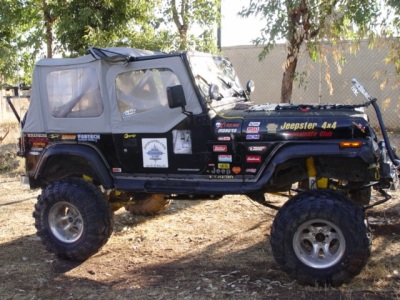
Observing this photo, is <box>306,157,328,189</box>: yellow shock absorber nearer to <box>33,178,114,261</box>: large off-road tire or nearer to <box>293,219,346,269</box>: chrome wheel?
<box>293,219,346,269</box>: chrome wheel

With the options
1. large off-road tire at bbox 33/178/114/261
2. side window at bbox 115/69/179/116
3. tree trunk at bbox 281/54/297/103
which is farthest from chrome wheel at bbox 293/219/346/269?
tree trunk at bbox 281/54/297/103

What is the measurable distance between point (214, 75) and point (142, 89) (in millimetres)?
869

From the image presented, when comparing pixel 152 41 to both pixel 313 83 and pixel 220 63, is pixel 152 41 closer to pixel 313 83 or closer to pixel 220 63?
pixel 220 63

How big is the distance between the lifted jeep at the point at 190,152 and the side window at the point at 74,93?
12mm

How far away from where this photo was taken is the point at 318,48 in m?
7.52

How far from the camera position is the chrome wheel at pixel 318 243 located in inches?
178

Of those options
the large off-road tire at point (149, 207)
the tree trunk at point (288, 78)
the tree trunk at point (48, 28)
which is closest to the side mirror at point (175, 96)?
the large off-road tire at point (149, 207)

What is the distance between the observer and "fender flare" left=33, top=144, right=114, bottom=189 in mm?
5414

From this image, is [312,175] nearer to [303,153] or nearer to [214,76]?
[303,153]

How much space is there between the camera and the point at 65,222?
5.66m

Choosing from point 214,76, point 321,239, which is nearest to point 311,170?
point 321,239

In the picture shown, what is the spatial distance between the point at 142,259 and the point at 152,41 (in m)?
4.16

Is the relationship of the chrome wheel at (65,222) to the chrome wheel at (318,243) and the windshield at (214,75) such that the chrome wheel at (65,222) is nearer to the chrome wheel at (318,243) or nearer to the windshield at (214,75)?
the windshield at (214,75)

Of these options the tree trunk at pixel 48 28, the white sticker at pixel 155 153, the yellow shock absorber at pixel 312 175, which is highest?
the tree trunk at pixel 48 28
